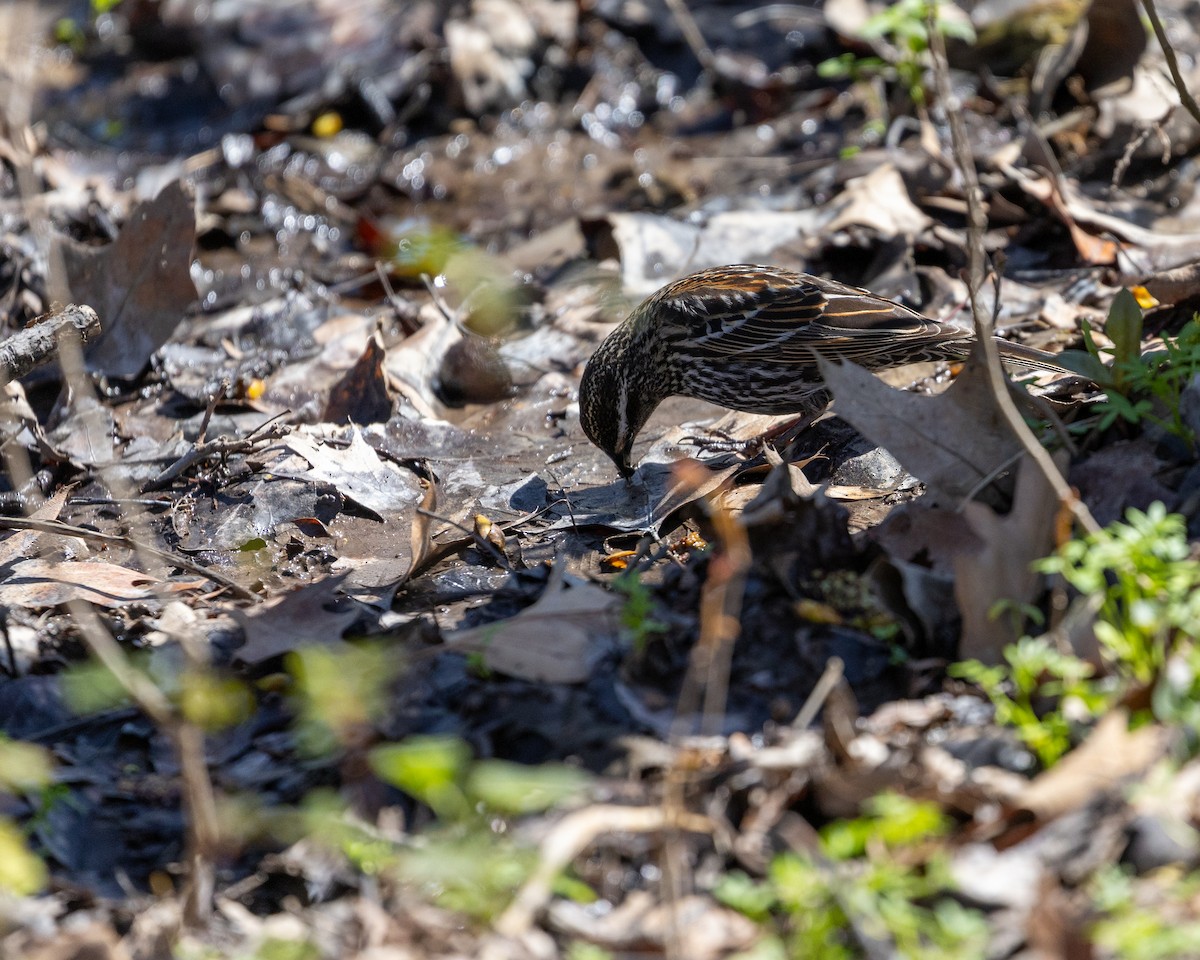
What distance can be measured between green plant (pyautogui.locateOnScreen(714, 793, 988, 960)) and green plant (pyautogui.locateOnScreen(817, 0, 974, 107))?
5851mm

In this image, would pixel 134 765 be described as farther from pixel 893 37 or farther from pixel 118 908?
pixel 893 37

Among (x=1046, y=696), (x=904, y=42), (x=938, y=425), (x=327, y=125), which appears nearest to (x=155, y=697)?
(x=1046, y=696)

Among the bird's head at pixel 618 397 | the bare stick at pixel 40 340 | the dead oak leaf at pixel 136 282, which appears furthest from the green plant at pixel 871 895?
the dead oak leaf at pixel 136 282

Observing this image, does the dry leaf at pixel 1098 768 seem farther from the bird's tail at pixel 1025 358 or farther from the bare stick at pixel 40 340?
the bare stick at pixel 40 340

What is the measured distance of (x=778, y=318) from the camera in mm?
6289

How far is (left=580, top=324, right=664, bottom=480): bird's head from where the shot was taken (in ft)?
19.7

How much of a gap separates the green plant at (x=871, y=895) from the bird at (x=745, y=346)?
3.09 m

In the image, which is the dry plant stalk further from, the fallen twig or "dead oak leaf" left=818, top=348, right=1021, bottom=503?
"dead oak leaf" left=818, top=348, right=1021, bottom=503

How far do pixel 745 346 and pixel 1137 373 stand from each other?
229cm

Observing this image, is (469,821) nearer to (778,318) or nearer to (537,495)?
(537,495)

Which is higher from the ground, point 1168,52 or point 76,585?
point 1168,52

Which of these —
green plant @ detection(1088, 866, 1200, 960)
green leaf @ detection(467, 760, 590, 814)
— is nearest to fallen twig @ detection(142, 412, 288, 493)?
green leaf @ detection(467, 760, 590, 814)

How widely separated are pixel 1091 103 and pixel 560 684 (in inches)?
259

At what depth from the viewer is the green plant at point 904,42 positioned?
8.05 metres
